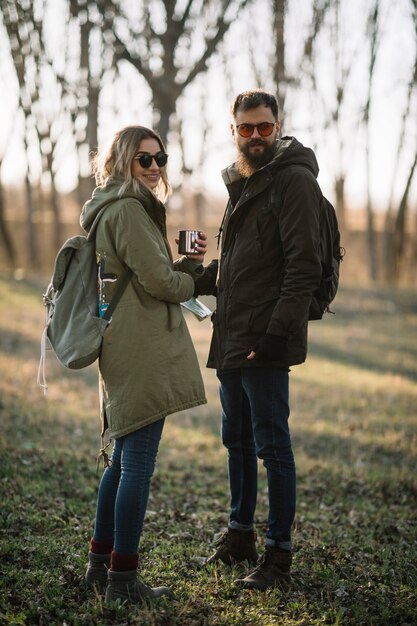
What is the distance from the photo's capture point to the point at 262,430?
13.3 ft

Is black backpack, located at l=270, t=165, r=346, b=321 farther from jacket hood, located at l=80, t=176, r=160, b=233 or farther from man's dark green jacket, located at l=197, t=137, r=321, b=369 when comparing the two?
jacket hood, located at l=80, t=176, r=160, b=233

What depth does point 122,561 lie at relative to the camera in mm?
3670

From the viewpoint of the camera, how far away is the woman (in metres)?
3.62

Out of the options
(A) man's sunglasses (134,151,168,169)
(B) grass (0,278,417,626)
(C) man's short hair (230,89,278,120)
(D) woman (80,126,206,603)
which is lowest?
(B) grass (0,278,417,626)

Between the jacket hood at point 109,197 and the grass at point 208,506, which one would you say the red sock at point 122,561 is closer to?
the grass at point 208,506

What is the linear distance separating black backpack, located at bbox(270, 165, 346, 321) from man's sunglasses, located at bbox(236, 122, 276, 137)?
26cm

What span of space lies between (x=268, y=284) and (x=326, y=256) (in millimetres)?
362

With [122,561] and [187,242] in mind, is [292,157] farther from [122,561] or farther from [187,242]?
[122,561]

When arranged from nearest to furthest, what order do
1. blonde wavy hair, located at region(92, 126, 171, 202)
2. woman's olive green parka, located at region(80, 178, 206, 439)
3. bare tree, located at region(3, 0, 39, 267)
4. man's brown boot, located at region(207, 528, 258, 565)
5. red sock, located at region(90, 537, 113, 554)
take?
1. woman's olive green parka, located at region(80, 178, 206, 439)
2. blonde wavy hair, located at region(92, 126, 171, 202)
3. red sock, located at region(90, 537, 113, 554)
4. man's brown boot, located at region(207, 528, 258, 565)
5. bare tree, located at region(3, 0, 39, 267)

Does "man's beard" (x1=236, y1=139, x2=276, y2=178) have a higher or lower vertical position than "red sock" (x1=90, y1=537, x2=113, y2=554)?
higher

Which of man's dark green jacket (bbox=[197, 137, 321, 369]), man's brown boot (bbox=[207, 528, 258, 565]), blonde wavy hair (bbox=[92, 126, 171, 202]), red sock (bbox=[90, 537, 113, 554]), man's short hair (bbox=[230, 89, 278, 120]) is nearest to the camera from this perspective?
blonde wavy hair (bbox=[92, 126, 171, 202])

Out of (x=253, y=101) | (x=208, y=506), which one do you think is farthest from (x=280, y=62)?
(x=253, y=101)

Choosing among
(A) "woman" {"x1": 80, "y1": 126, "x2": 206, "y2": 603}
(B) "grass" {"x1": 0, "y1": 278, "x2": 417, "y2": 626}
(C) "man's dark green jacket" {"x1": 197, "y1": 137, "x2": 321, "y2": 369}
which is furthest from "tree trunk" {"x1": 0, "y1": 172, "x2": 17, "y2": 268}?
(A) "woman" {"x1": 80, "y1": 126, "x2": 206, "y2": 603}

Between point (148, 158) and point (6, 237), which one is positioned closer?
point (148, 158)
